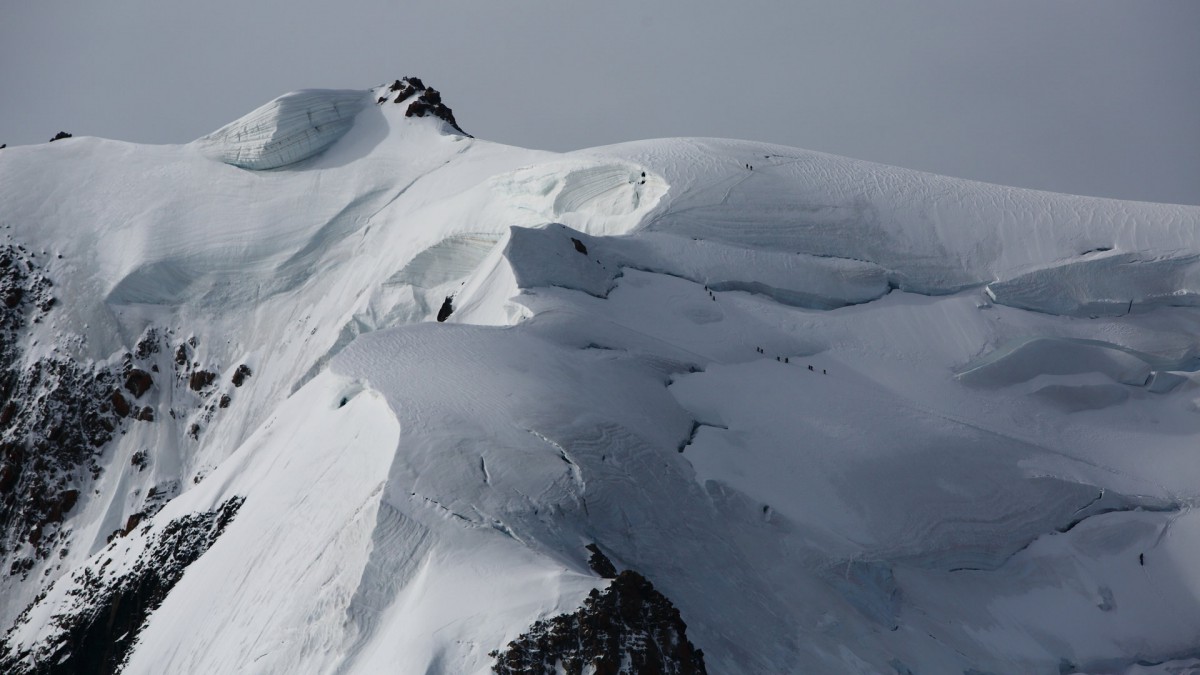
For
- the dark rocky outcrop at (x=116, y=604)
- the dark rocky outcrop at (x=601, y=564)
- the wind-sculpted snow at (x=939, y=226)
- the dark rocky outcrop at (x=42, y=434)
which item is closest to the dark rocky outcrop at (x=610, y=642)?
the dark rocky outcrop at (x=601, y=564)

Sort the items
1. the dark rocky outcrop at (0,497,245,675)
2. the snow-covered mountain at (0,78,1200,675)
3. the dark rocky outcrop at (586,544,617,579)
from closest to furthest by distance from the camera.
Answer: the dark rocky outcrop at (586,544,617,579)
the snow-covered mountain at (0,78,1200,675)
the dark rocky outcrop at (0,497,245,675)

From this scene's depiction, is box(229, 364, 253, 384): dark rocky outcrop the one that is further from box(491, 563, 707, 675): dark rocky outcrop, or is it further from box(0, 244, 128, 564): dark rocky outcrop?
box(491, 563, 707, 675): dark rocky outcrop

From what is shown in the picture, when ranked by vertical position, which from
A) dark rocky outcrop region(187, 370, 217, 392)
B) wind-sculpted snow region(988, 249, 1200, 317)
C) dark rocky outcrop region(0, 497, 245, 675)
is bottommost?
dark rocky outcrop region(187, 370, 217, 392)

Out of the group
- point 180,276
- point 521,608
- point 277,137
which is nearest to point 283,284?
point 180,276

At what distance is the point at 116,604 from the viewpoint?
87.9 ft

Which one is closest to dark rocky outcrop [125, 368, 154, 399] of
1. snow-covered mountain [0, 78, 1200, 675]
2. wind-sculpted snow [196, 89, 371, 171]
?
snow-covered mountain [0, 78, 1200, 675]

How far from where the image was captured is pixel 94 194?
4541 centimetres

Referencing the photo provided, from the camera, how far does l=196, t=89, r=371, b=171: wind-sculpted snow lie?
4638cm

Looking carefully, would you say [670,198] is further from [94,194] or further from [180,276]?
[94,194]

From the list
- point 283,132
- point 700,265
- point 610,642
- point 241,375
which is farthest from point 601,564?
point 283,132

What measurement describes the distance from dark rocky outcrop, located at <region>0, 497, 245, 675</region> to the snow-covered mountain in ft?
0.32

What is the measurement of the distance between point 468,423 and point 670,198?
48.2 ft

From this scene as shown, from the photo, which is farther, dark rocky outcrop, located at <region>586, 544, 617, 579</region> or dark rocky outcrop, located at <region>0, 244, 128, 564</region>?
dark rocky outcrop, located at <region>0, 244, 128, 564</region>

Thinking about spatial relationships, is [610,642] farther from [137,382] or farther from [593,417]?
[137,382]
